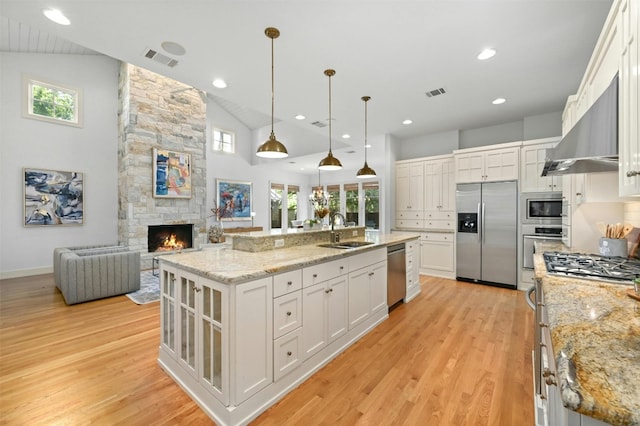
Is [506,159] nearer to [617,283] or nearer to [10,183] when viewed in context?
[617,283]

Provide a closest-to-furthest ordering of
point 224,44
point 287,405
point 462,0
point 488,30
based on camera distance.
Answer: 1. point 287,405
2. point 462,0
3. point 488,30
4. point 224,44

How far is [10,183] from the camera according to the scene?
16.4 ft

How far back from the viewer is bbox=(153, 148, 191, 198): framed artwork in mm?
6039

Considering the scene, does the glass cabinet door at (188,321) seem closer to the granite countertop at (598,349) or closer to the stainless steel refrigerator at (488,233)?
the granite countertop at (598,349)

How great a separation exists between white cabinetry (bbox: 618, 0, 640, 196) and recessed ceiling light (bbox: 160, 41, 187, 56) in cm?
327

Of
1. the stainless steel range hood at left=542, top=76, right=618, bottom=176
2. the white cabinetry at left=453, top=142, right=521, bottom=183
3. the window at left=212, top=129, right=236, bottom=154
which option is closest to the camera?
the stainless steel range hood at left=542, top=76, right=618, bottom=176

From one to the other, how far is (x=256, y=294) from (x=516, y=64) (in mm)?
3667

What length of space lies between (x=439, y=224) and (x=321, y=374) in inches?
163

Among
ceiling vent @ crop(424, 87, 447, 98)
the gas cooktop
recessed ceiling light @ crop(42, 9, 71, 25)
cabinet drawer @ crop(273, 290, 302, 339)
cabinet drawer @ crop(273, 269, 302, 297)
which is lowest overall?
cabinet drawer @ crop(273, 290, 302, 339)

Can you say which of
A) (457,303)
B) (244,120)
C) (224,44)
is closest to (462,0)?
(224,44)

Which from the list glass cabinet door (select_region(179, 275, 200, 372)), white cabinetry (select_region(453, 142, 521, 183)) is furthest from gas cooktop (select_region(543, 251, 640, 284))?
white cabinetry (select_region(453, 142, 521, 183))

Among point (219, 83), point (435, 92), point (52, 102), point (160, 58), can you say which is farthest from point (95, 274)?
point (435, 92)

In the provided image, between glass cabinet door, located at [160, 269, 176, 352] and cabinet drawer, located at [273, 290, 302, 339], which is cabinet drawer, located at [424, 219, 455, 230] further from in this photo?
glass cabinet door, located at [160, 269, 176, 352]

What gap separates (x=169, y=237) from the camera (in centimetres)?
645
